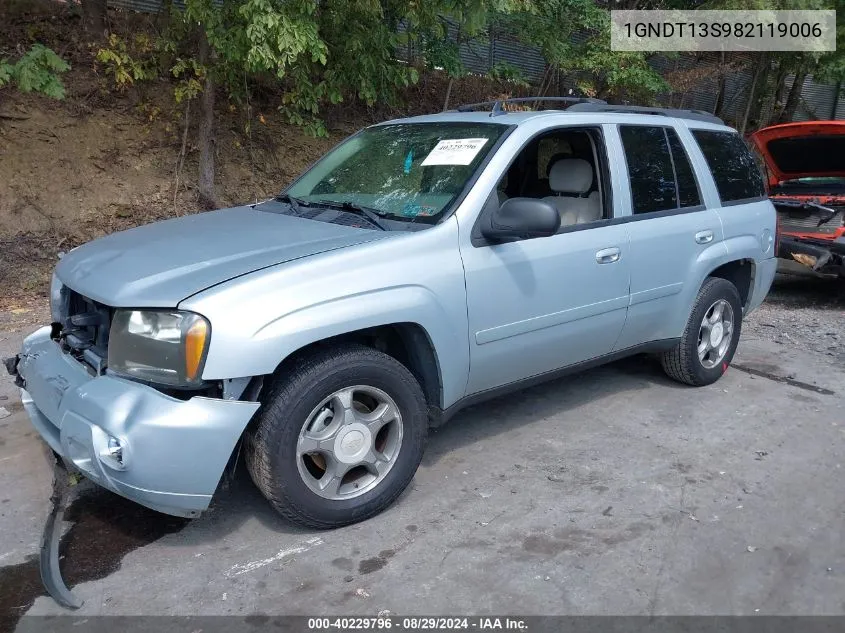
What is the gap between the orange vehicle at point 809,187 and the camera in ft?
25.4

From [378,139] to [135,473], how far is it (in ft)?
8.27

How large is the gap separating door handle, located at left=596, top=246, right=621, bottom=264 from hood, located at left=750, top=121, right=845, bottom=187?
4.93 m

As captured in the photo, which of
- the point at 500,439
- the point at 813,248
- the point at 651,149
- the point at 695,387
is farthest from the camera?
the point at 813,248

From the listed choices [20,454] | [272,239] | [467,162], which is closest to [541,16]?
[467,162]

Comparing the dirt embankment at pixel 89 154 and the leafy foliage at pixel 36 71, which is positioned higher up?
the leafy foliage at pixel 36 71

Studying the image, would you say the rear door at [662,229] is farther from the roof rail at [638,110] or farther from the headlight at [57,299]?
the headlight at [57,299]

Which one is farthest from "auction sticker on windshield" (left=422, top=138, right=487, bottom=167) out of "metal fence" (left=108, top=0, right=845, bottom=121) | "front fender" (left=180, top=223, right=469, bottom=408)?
"metal fence" (left=108, top=0, right=845, bottom=121)

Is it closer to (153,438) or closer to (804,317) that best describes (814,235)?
(804,317)

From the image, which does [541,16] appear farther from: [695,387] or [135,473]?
[135,473]

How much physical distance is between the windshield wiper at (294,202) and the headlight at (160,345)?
1.29 m

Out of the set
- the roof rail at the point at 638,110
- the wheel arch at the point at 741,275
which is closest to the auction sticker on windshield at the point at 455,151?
the roof rail at the point at 638,110

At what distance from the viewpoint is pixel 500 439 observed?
14.6 ft

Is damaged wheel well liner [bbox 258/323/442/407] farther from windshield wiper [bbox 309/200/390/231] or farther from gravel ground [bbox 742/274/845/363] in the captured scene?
gravel ground [bbox 742/274/845/363]

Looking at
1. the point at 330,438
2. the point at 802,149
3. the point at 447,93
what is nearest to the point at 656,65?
the point at 447,93
